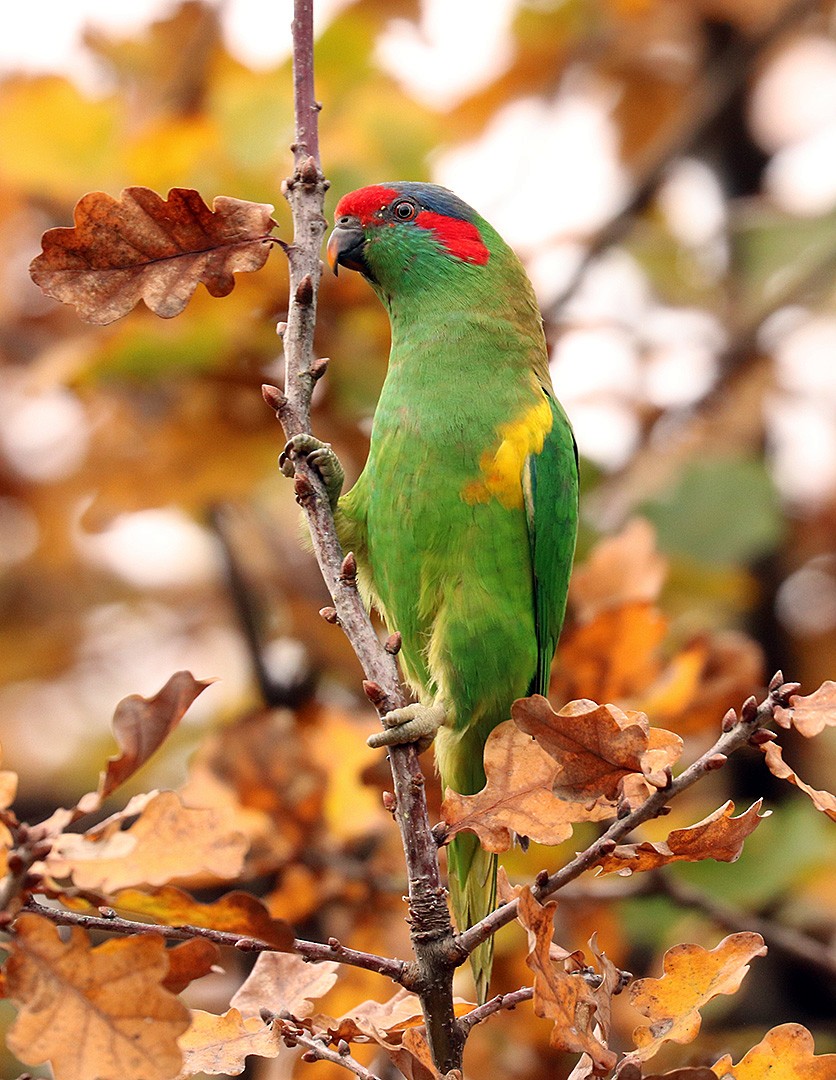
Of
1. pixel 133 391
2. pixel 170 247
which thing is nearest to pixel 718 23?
pixel 133 391

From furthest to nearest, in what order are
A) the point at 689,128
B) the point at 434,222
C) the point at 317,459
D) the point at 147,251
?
the point at 689,128, the point at 434,222, the point at 317,459, the point at 147,251

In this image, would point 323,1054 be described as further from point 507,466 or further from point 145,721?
point 507,466

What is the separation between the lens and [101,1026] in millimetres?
1462

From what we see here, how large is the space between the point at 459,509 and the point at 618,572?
1.86 feet

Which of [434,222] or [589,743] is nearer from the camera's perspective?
[589,743]

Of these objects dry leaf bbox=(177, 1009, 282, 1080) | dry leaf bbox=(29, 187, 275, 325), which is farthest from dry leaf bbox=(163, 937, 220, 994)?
dry leaf bbox=(29, 187, 275, 325)

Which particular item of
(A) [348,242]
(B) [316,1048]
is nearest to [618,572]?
(A) [348,242]

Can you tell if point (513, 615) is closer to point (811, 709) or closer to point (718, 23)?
point (811, 709)

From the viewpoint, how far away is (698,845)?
1.71 meters

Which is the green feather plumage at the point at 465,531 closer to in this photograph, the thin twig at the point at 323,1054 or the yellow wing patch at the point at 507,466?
the yellow wing patch at the point at 507,466

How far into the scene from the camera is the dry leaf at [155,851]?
149 cm

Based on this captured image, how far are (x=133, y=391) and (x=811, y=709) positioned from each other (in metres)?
2.99

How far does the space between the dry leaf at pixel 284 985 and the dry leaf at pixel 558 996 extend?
36 cm

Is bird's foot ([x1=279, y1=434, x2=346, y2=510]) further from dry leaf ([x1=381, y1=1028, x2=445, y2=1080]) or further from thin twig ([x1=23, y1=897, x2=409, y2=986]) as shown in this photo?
dry leaf ([x1=381, y1=1028, x2=445, y2=1080])
